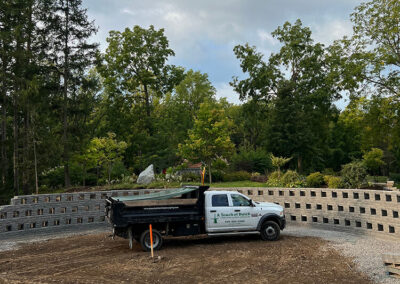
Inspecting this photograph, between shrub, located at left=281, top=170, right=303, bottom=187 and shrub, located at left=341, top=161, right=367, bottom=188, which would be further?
shrub, located at left=281, top=170, right=303, bottom=187

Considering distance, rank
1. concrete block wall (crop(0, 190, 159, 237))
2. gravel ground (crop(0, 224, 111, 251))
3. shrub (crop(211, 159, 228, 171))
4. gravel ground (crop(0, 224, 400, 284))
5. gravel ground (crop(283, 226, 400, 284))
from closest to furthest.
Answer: gravel ground (crop(283, 226, 400, 284)) < gravel ground (crop(0, 224, 400, 284)) < gravel ground (crop(0, 224, 111, 251)) < concrete block wall (crop(0, 190, 159, 237)) < shrub (crop(211, 159, 228, 171))

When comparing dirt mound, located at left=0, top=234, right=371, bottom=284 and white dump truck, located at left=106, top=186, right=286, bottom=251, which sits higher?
white dump truck, located at left=106, top=186, right=286, bottom=251

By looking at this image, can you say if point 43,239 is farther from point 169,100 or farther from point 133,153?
point 169,100

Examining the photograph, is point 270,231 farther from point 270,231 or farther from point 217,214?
point 217,214

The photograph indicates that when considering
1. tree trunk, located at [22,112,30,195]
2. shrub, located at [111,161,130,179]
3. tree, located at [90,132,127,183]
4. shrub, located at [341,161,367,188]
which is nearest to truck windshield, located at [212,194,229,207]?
shrub, located at [341,161,367,188]

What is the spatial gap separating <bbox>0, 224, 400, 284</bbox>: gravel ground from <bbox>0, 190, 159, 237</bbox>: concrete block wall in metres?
0.43

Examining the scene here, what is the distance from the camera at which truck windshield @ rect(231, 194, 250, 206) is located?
39.5 ft

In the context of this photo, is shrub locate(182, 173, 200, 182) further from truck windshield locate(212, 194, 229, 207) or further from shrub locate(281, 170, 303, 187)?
truck windshield locate(212, 194, 229, 207)

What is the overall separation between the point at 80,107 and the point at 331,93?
23.1 meters

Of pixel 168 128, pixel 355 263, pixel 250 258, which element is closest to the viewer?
pixel 355 263

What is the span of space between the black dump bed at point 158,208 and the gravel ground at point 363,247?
417 cm

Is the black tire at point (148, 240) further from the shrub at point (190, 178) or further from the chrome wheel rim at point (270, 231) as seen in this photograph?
the shrub at point (190, 178)

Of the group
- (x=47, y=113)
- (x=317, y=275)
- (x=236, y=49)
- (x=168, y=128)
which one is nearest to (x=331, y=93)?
(x=236, y=49)

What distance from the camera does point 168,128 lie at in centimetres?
3525
